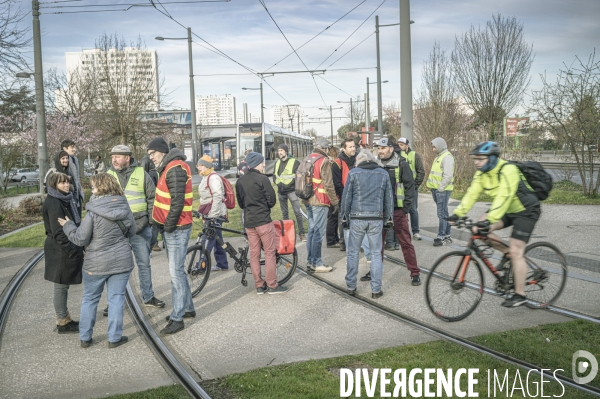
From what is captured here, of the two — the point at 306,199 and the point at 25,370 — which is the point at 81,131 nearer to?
the point at 306,199

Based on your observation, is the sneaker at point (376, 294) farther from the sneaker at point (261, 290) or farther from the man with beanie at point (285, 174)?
the man with beanie at point (285, 174)

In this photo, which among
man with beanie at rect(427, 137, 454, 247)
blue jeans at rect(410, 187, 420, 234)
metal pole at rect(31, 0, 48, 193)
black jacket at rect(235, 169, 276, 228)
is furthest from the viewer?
metal pole at rect(31, 0, 48, 193)

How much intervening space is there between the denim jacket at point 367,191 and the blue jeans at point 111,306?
295 centimetres

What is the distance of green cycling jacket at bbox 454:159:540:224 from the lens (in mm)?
6250

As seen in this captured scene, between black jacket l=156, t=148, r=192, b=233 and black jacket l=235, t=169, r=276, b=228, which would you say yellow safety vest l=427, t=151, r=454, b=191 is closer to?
black jacket l=235, t=169, r=276, b=228

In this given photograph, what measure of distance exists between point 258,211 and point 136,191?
5.07 feet

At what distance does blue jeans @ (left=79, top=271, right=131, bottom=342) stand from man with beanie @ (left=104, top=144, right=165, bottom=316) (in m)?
1.18

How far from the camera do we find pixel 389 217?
7621 millimetres

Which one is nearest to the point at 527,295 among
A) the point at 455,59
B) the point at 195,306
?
the point at 195,306

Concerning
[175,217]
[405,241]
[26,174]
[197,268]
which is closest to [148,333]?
[175,217]

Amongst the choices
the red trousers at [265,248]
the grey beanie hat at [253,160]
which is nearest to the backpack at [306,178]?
the red trousers at [265,248]

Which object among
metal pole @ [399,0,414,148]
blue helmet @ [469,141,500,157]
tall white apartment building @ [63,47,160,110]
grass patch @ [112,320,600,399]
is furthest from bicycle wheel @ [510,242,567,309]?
tall white apartment building @ [63,47,160,110]

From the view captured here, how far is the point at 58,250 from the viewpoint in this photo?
21.0 ft

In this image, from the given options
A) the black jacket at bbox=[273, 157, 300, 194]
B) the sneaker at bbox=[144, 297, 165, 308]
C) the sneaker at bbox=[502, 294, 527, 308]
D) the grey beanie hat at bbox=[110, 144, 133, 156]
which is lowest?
the sneaker at bbox=[144, 297, 165, 308]
